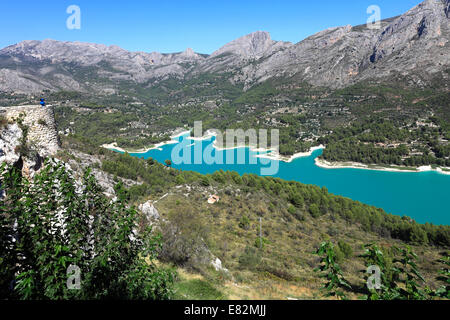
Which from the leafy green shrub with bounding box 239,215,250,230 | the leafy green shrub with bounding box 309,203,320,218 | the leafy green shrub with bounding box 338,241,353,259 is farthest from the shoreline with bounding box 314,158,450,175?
the leafy green shrub with bounding box 239,215,250,230

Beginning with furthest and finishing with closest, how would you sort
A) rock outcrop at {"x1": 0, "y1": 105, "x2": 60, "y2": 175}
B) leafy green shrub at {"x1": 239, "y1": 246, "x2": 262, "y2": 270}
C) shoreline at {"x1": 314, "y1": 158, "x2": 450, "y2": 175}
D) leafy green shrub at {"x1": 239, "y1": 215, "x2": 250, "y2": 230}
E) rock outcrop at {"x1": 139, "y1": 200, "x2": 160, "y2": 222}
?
shoreline at {"x1": 314, "y1": 158, "x2": 450, "y2": 175} → leafy green shrub at {"x1": 239, "y1": 215, "x2": 250, "y2": 230} → rock outcrop at {"x1": 139, "y1": 200, "x2": 160, "y2": 222} → leafy green shrub at {"x1": 239, "y1": 246, "x2": 262, "y2": 270} → rock outcrop at {"x1": 0, "y1": 105, "x2": 60, "y2": 175}

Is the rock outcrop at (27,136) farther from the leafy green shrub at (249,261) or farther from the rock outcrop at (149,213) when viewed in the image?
the leafy green shrub at (249,261)

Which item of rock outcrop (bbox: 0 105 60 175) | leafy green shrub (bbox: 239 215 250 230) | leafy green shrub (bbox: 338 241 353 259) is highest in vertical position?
rock outcrop (bbox: 0 105 60 175)

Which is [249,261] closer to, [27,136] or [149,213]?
[149,213]

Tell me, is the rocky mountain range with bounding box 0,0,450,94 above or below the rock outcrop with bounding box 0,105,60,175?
above

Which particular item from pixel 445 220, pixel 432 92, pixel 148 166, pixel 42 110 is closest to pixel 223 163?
pixel 148 166

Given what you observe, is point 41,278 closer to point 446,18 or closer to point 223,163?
point 223,163

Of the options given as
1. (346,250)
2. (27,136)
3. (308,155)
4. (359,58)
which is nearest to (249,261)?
(346,250)

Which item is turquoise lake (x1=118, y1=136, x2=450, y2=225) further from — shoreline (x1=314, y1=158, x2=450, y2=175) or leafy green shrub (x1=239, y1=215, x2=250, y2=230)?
leafy green shrub (x1=239, y1=215, x2=250, y2=230)

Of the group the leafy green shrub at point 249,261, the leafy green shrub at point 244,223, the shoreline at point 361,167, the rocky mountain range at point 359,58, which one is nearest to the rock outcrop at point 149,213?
the leafy green shrub at point 249,261
